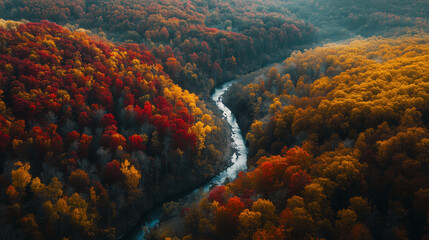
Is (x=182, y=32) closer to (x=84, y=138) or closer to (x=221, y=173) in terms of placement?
(x=221, y=173)

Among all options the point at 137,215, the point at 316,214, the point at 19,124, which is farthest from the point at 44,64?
the point at 316,214

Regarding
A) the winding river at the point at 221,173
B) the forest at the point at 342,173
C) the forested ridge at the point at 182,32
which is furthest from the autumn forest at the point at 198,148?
the forested ridge at the point at 182,32

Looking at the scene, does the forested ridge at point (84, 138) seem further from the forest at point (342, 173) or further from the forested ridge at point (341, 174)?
the forest at point (342, 173)

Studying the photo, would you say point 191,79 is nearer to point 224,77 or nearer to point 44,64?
point 224,77

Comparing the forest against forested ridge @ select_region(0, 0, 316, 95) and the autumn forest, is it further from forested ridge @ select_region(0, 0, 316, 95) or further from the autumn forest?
forested ridge @ select_region(0, 0, 316, 95)

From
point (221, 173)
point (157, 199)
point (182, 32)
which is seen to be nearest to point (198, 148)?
point (221, 173)

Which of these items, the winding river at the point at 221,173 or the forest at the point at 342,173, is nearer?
the forest at the point at 342,173
